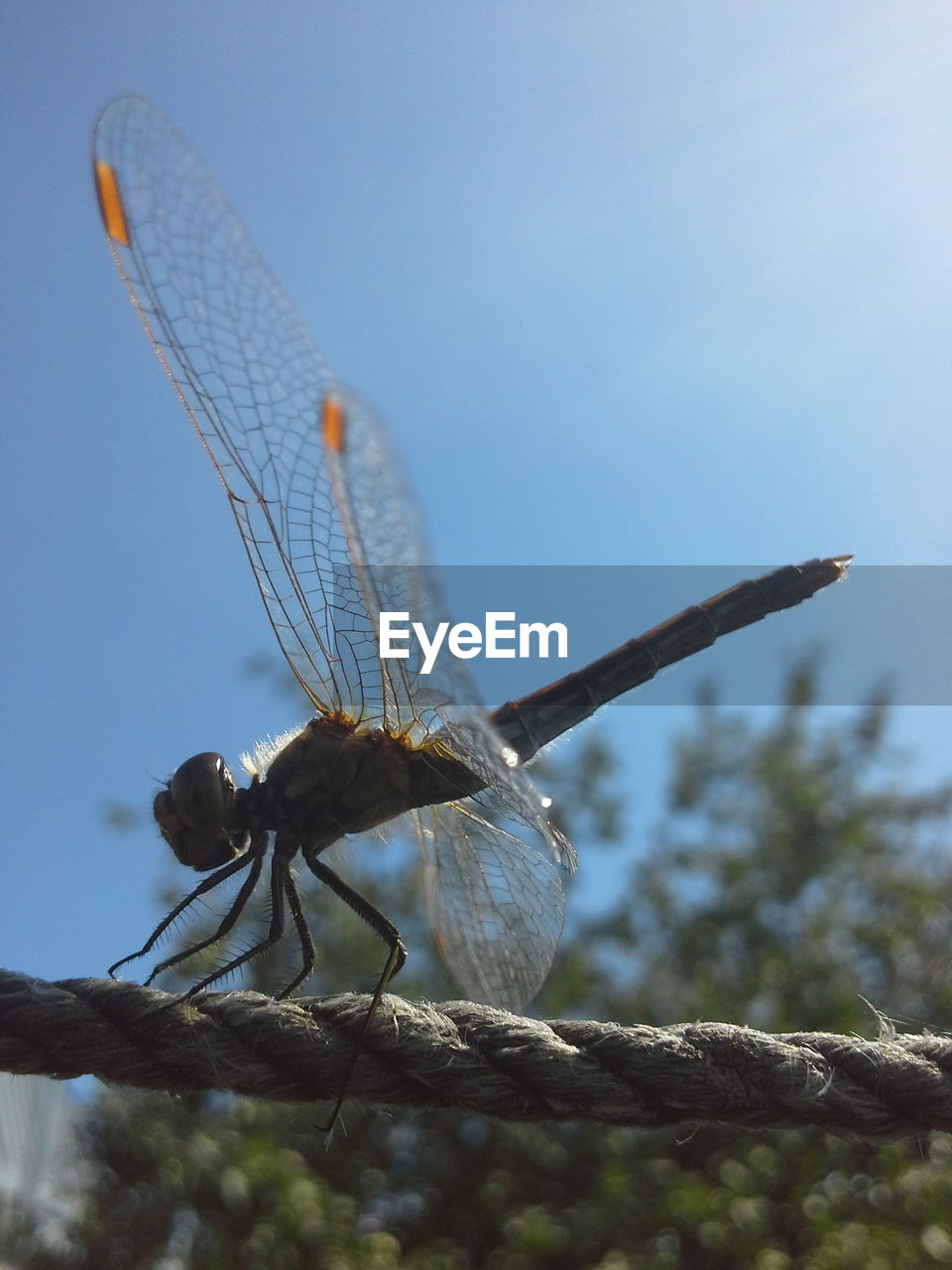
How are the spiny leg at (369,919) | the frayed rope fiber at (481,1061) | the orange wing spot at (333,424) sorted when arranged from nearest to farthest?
the frayed rope fiber at (481,1061) < the spiny leg at (369,919) < the orange wing spot at (333,424)

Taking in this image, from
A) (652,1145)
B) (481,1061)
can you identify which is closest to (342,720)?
(481,1061)

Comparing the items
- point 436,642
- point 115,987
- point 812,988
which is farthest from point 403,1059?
point 812,988

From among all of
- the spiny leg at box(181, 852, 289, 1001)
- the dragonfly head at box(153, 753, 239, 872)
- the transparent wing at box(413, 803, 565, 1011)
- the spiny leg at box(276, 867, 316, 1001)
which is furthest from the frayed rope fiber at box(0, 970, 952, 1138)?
the transparent wing at box(413, 803, 565, 1011)

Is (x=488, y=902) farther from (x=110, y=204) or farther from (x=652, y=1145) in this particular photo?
(x=652, y=1145)

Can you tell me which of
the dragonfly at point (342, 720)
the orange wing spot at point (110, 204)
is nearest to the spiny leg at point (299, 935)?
the dragonfly at point (342, 720)

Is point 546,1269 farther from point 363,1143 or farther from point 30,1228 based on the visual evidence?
point 30,1228

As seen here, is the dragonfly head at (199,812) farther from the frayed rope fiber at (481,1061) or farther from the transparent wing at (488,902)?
the frayed rope fiber at (481,1061)

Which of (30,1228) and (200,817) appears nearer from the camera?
(200,817)
